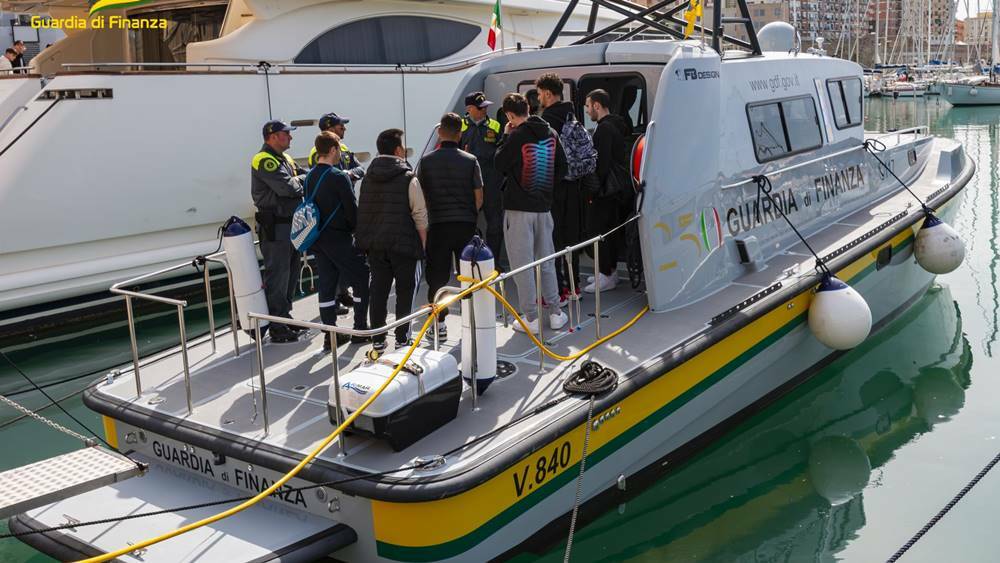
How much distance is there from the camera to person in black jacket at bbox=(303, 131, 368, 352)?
5352 millimetres

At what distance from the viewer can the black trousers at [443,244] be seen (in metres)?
5.51

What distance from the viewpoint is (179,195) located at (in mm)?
10352

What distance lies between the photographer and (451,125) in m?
5.26

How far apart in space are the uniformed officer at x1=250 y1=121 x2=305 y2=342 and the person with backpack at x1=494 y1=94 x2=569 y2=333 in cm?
143

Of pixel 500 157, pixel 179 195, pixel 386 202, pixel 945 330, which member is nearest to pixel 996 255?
pixel 945 330

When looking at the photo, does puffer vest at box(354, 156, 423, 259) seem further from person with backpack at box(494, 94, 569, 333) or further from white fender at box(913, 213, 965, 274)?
white fender at box(913, 213, 965, 274)

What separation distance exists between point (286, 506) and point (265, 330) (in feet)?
5.90

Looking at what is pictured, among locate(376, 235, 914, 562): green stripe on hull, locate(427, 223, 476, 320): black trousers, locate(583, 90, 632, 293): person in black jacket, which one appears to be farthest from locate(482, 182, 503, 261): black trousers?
locate(376, 235, 914, 562): green stripe on hull

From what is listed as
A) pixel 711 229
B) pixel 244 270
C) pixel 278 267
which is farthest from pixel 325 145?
pixel 711 229

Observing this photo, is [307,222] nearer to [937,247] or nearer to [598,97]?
[598,97]

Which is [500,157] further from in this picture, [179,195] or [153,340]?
[179,195]

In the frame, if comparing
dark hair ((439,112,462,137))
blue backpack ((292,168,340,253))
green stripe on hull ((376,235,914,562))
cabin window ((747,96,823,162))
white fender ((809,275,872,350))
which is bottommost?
green stripe on hull ((376,235,914,562))

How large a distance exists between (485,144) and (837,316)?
8.76ft

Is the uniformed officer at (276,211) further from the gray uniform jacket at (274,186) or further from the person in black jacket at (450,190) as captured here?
the person in black jacket at (450,190)
